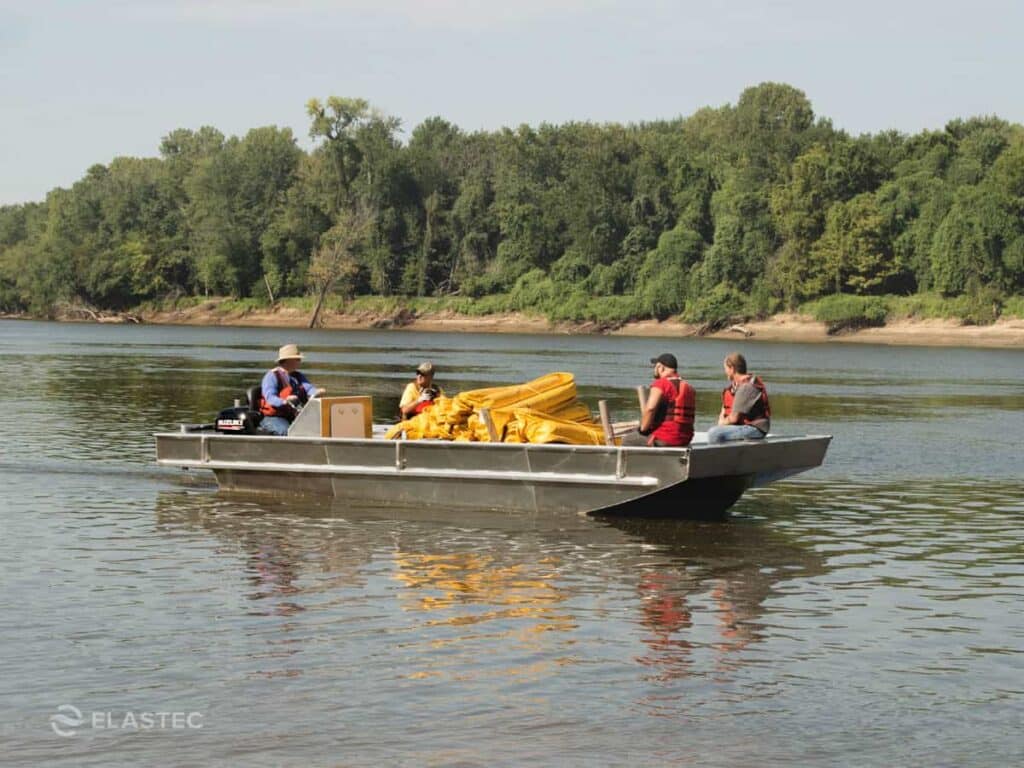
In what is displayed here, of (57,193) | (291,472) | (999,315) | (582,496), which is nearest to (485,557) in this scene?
(582,496)

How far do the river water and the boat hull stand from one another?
28cm

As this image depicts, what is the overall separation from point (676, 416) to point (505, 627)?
508 cm

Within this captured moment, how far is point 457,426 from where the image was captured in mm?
17141

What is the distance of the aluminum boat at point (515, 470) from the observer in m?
15.9

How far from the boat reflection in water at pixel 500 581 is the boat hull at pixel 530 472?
235 mm

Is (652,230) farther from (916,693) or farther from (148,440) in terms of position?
(916,693)

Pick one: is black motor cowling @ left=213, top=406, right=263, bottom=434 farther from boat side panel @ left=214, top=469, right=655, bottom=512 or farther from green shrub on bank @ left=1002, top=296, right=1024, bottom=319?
green shrub on bank @ left=1002, top=296, right=1024, bottom=319

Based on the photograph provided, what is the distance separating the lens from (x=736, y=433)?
1641cm

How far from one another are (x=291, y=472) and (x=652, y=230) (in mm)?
101813

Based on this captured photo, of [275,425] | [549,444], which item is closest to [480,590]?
[549,444]

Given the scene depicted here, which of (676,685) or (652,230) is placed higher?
(652,230)

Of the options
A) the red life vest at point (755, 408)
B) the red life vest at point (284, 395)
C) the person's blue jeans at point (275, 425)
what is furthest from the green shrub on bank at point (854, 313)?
the red life vest at point (755, 408)

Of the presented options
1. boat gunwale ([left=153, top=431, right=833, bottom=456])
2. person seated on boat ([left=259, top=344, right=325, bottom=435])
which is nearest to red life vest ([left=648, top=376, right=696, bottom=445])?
boat gunwale ([left=153, top=431, right=833, bottom=456])

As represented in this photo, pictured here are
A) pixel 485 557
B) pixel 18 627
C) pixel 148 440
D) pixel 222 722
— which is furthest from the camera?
pixel 148 440
